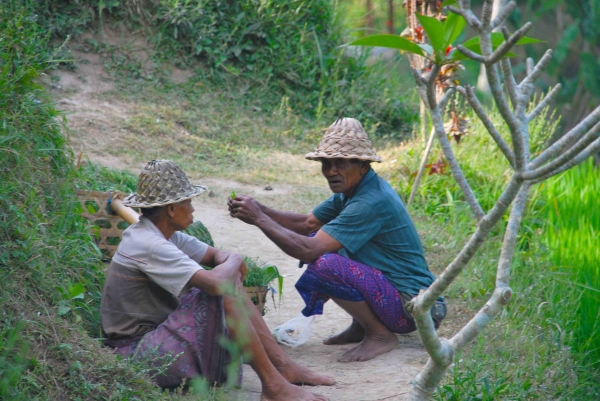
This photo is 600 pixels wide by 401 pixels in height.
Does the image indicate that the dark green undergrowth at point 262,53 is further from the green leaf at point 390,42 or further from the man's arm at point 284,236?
the green leaf at point 390,42

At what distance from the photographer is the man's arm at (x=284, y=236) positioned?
356 centimetres

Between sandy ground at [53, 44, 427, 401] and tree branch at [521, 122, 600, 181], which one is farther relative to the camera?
sandy ground at [53, 44, 427, 401]

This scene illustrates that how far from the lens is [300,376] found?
10.9 ft

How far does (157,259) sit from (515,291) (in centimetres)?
270

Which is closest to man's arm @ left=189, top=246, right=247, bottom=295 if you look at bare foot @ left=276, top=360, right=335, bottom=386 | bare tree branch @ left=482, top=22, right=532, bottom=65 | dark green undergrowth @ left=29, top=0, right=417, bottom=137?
bare foot @ left=276, top=360, right=335, bottom=386

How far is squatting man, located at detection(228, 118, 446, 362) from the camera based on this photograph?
366cm

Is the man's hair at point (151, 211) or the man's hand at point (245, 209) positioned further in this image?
the man's hand at point (245, 209)

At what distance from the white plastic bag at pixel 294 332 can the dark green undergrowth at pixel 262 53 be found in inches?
189

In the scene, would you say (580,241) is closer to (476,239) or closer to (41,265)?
(476,239)

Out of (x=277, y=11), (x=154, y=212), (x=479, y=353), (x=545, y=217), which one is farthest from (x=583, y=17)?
(x=154, y=212)

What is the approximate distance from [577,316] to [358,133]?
1.92 meters

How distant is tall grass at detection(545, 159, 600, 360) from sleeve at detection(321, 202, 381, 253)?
5.15 feet

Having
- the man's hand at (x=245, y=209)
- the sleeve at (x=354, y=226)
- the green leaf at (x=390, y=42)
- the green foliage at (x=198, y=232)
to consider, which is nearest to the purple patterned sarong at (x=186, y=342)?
the man's hand at (x=245, y=209)

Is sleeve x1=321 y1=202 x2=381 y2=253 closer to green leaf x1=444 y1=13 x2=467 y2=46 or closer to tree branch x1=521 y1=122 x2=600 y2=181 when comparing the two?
green leaf x1=444 y1=13 x2=467 y2=46
